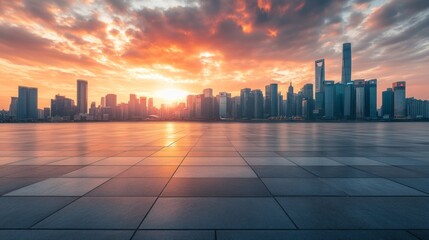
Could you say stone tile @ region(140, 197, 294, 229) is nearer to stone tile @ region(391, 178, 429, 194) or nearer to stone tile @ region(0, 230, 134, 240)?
stone tile @ region(0, 230, 134, 240)

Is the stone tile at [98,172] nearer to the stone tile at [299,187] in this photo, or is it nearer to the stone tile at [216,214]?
the stone tile at [216,214]

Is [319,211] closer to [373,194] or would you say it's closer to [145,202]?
[373,194]

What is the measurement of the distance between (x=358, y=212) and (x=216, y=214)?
329 centimetres

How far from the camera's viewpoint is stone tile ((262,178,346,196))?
624 cm

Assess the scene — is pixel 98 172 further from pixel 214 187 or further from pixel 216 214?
pixel 216 214

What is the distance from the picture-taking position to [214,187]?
674 cm

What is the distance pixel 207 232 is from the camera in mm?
4207

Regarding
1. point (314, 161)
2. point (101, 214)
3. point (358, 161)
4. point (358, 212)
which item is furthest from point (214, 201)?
point (358, 161)

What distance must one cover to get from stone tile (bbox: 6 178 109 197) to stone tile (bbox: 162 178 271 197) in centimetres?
251

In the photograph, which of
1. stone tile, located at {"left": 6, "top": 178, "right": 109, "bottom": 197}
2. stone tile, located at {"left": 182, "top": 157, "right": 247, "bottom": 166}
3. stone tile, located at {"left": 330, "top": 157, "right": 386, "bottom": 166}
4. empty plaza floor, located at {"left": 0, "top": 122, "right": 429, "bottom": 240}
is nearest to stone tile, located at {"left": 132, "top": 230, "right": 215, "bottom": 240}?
empty plaza floor, located at {"left": 0, "top": 122, "right": 429, "bottom": 240}

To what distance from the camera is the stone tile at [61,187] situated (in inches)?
246

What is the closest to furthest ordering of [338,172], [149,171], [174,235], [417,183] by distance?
[174,235] → [417,183] → [338,172] → [149,171]

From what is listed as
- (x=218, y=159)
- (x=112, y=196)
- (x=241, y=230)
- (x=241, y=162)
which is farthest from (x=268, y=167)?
(x=112, y=196)

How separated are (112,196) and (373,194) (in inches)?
290
